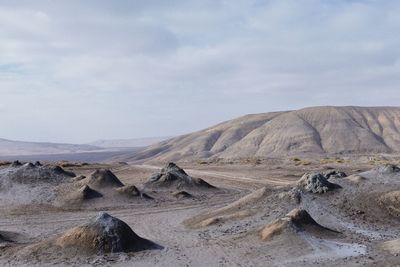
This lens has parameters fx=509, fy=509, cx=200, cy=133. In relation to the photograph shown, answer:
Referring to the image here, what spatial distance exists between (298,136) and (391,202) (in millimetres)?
108304

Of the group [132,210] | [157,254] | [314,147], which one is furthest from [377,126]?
[157,254]

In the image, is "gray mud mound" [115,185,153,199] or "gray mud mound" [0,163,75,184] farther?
"gray mud mound" [0,163,75,184]

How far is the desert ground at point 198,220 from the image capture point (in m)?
16.2

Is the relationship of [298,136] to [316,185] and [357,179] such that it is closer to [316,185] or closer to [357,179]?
[357,179]

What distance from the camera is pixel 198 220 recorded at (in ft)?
75.7

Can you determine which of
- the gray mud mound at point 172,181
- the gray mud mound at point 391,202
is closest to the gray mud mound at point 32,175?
the gray mud mound at point 172,181

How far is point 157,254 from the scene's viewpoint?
16.9m

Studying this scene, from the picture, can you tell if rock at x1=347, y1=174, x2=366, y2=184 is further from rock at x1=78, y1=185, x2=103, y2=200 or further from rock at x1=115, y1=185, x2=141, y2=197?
rock at x1=78, y1=185, x2=103, y2=200

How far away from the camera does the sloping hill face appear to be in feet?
400

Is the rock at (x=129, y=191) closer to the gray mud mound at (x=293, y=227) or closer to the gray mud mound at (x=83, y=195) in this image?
the gray mud mound at (x=83, y=195)

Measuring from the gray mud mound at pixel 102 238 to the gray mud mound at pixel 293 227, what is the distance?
14.0 feet

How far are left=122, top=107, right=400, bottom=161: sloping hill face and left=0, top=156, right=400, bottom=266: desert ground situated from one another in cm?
7877

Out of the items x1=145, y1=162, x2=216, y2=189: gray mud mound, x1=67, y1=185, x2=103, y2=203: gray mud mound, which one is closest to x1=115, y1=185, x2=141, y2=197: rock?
x1=67, y1=185, x2=103, y2=203: gray mud mound

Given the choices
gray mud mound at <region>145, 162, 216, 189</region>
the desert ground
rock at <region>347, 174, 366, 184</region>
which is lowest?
the desert ground
